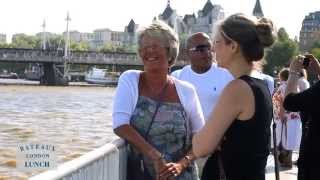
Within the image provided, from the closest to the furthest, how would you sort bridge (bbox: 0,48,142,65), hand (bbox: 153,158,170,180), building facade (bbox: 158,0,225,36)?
hand (bbox: 153,158,170,180), bridge (bbox: 0,48,142,65), building facade (bbox: 158,0,225,36)

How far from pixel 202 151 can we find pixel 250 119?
262mm

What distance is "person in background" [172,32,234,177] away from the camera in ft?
16.6

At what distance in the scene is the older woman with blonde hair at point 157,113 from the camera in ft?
12.7

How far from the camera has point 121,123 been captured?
154 inches

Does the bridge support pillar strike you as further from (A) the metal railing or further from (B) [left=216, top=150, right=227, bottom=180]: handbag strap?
(B) [left=216, top=150, right=227, bottom=180]: handbag strap

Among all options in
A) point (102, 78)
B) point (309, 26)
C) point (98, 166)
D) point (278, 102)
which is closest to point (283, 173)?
point (278, 102)

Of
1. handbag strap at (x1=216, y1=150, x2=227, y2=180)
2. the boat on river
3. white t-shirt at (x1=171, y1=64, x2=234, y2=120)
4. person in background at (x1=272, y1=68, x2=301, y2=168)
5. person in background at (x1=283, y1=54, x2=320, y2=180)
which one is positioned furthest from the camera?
the boat on river

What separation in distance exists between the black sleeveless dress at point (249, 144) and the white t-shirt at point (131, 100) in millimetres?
770

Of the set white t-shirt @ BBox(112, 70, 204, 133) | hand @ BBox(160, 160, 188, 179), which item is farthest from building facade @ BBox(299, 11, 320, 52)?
hand @ BBox(160, 160, 188, 179)

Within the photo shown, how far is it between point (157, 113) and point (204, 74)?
1.32m

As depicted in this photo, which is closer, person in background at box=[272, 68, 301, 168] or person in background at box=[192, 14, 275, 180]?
person in background at box=[192, 14, 275, 180]

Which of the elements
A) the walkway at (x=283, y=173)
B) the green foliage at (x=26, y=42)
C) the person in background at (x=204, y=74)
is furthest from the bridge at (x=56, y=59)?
the person in background at (x=204, y=74)

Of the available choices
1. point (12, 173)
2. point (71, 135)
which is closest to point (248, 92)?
point (12, 173)

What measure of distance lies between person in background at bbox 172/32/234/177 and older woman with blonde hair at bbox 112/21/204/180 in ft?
3.15
